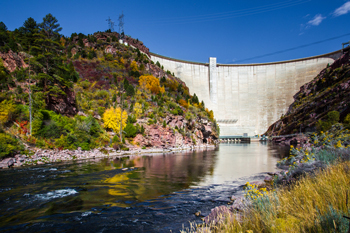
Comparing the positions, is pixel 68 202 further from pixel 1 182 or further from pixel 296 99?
pixel 296 99

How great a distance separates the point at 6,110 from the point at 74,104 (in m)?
10.8

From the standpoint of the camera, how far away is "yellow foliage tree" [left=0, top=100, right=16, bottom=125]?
56.5 ft

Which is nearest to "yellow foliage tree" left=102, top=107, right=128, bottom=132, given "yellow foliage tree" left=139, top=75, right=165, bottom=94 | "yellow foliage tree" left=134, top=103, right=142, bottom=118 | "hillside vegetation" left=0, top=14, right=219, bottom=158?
"hillside vegetation" left=0, top=14, right=219, bottom=158

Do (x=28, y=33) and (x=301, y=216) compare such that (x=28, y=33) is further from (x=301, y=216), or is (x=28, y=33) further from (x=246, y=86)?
(x=246, y=86)

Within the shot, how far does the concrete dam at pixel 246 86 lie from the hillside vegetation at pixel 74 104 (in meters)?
17.9

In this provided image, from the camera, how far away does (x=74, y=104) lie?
93.6 feet

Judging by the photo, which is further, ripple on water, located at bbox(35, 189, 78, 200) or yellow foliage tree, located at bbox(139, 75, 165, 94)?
yellow foliage tree, located at bbox(139, 75, 165, 94)

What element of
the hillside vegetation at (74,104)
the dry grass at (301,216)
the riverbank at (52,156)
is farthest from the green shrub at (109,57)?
the dry grass at (301,216)

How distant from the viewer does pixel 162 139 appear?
3425 cm

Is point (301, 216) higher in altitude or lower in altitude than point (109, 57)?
lower

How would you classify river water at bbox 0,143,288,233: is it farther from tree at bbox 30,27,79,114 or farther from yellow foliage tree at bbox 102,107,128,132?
yellow foliage tree at bbox 102,107,128,132

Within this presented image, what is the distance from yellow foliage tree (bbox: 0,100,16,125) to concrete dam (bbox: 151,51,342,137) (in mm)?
57925

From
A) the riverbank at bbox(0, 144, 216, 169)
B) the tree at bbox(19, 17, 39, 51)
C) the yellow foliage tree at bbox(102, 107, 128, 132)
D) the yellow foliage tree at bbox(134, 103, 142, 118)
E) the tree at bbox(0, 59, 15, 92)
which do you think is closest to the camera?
the riverbank at bbox(0, 144, 216, 169)

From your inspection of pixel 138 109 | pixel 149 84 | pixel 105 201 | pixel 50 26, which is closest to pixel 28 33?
pixel 50 26
